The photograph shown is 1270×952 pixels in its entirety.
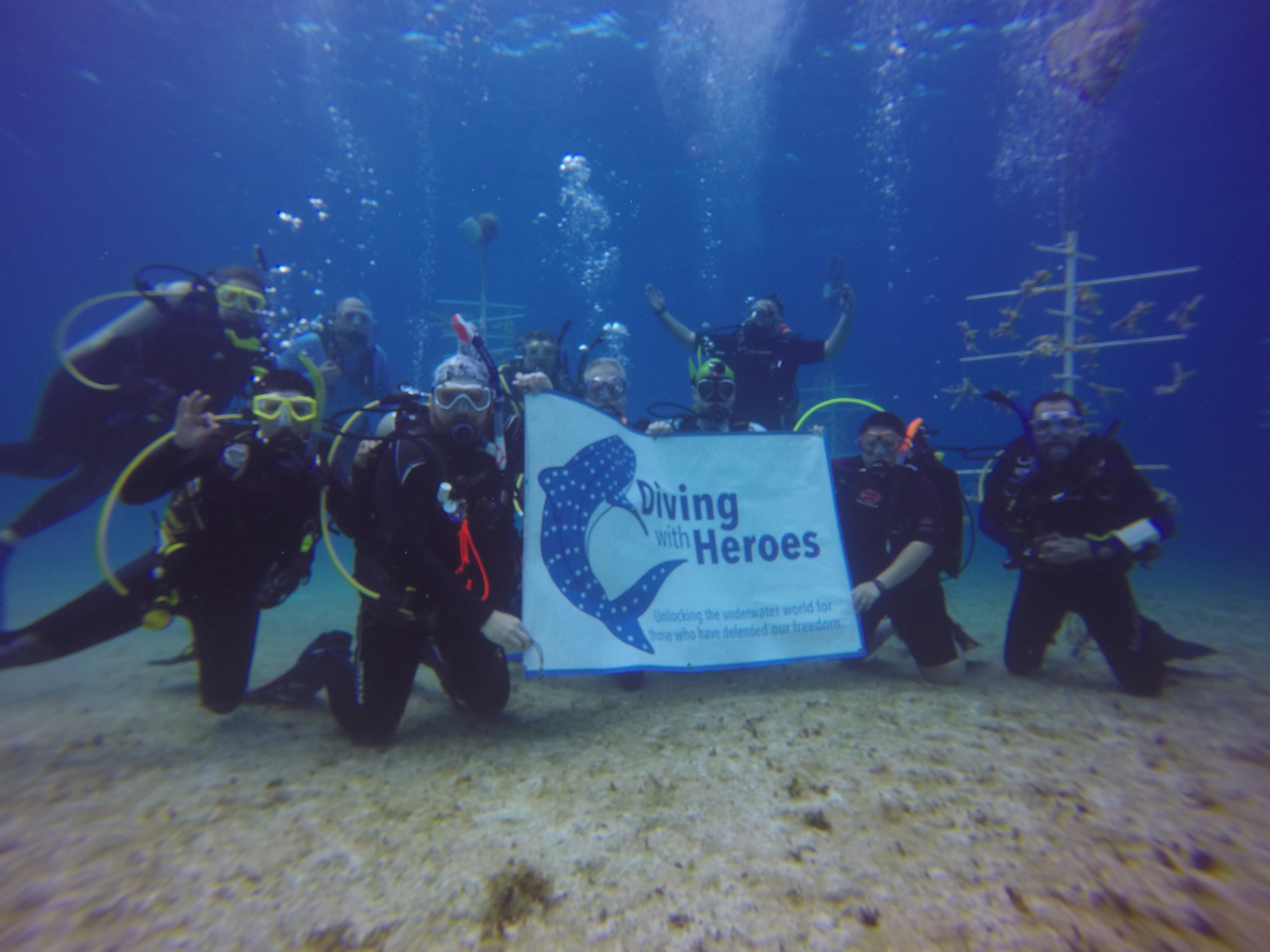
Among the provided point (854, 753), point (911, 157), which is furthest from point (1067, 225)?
point (911, 157)

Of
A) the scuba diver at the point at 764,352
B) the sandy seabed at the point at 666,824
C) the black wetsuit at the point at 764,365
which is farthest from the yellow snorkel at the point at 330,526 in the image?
the black wetsuit at the point at 764,365

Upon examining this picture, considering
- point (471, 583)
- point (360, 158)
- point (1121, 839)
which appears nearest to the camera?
point (1121, 839)

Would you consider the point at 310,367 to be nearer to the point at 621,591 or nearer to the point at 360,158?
the point at 621,591

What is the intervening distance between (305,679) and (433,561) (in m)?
2.22

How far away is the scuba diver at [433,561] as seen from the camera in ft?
10.9

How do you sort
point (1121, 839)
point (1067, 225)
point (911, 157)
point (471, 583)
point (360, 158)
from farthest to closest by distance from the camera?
point (360, 158), point (911, 157), point (1067, 225), point (471, 583), point (1121, 839)

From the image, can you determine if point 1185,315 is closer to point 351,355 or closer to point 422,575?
point 422,575

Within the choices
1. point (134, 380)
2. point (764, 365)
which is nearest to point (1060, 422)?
point (764, 365)

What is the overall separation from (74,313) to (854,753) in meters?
5.70

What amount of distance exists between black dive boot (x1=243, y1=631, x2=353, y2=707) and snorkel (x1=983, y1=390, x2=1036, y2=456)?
241 inches

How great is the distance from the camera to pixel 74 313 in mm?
3428

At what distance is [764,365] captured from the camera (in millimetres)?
7258

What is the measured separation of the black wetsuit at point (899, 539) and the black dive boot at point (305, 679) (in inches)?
174

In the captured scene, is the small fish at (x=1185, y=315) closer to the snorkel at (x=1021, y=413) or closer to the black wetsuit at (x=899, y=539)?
the snorkel at (x=1021, y=413)
